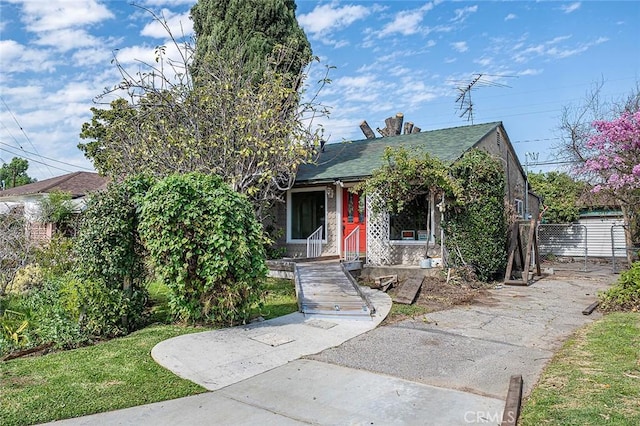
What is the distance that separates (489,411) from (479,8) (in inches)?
432

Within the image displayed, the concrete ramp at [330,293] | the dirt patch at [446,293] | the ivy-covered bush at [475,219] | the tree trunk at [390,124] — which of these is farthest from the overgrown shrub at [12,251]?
the tree trunk at [390,124]

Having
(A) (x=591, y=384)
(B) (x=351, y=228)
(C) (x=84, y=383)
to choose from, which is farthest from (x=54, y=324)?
(B) (x=351, y=228)

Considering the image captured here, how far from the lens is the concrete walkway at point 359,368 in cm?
373

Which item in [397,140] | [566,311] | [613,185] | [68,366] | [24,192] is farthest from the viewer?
[24,192]

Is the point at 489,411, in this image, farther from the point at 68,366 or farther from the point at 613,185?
the point at 613,185

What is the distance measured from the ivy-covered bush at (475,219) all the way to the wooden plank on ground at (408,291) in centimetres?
192

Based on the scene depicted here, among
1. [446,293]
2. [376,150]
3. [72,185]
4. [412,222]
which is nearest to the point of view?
[446,293]

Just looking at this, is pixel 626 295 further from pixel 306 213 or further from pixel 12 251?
pixel 12 251

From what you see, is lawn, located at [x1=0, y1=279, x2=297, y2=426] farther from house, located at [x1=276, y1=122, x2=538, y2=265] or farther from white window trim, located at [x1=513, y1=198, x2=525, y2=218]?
white window trim, located at [x1=513, y1=198, x2=525, y2=218]

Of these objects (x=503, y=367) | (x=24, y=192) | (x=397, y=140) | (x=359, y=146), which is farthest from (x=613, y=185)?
(x=24, y=192)

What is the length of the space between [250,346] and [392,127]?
16508mm

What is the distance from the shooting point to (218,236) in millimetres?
6426

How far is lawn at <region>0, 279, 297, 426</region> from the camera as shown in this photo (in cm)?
379

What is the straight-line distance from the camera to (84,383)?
439cm
